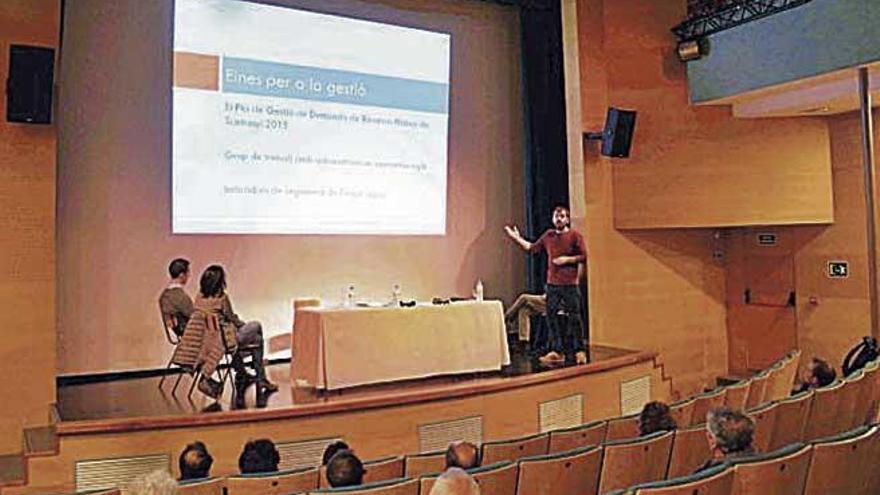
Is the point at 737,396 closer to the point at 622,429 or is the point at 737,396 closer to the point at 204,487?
the point at 622,429

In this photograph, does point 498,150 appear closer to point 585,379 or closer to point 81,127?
point 585,379

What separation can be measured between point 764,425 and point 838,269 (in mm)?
4545

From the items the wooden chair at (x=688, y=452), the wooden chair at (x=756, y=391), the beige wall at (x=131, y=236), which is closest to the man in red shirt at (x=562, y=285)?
the wooden chair at (x=756, y=391)

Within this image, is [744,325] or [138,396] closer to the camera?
[138,396]

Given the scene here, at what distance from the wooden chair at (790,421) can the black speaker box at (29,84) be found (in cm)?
439

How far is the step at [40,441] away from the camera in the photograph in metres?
4.03

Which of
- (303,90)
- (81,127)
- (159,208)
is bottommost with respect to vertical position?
(159,208)

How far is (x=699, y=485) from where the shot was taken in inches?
90.1

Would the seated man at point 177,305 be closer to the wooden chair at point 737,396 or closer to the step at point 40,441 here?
the step at point 40,441

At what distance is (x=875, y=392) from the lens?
4207 millimetres

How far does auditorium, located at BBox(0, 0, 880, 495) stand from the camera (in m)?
3.97

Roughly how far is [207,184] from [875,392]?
474cm

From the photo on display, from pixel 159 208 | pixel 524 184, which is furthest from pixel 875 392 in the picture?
pixel 159 208

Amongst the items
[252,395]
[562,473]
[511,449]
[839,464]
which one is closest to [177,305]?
[252,395]
